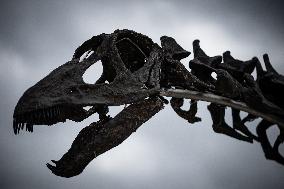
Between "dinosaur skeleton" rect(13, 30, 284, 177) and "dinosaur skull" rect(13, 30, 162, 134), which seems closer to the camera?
"dinosaur skull" rect(13, 30, 162, 134)

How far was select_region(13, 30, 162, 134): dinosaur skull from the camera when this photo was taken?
3672mm

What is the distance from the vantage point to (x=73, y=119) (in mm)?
4582

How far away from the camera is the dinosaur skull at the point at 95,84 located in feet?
12.0

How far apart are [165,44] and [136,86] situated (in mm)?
1417

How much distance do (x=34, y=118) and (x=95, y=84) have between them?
0.95 metres

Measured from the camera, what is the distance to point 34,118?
3619 millimetres

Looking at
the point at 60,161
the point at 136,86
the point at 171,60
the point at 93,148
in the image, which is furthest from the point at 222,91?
the point at 60,161

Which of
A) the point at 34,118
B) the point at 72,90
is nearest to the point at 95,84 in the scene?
the point at 72,90

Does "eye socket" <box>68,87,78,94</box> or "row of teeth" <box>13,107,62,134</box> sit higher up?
"eye socket" <box>68,87,78,94</box>

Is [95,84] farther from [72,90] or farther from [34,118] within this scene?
[34,118]

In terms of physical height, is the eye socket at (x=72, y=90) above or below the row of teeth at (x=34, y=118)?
above

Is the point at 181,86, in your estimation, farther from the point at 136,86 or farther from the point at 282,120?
the point at 282,120

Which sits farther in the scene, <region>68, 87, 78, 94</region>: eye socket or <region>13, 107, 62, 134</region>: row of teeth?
<region>68, 87, 78, 94</region>: eye socket

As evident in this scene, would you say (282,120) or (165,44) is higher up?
(165,44)
